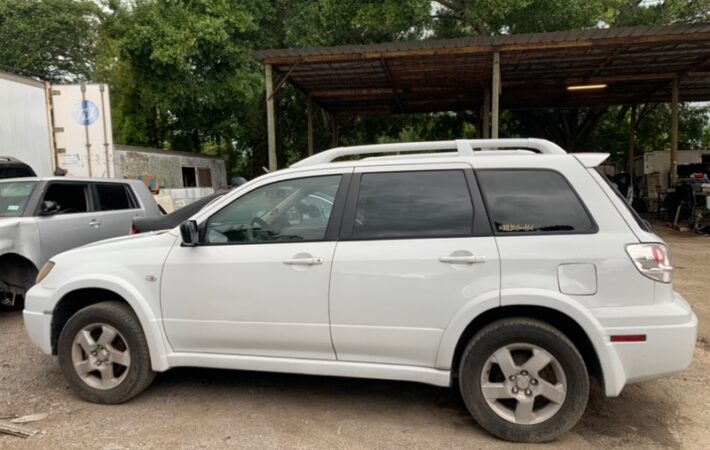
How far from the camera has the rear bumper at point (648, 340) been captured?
111 inches

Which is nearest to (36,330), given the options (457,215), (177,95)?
(457,215)

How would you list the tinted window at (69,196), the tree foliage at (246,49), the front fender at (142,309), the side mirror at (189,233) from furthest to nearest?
the tree foliage at (246,49) < the tinted window at (69,196) < the front fender at (142,309) < the side mirror at (189,233)

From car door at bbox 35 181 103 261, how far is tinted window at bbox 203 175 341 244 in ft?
12.2

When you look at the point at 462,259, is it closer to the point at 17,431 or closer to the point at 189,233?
the point at 189,233

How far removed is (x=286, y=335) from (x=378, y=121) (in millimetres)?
23006

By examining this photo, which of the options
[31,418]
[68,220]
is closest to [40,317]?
[31,418]

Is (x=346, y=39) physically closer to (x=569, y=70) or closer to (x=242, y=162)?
(x=569, y=70)

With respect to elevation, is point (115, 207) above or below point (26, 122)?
below

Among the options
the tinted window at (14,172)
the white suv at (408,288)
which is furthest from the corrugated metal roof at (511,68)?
the white suv at (408,288)

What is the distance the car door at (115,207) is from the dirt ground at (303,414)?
2.99 metres

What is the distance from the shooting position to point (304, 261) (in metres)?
3.21

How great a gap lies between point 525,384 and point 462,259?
2.77 feet

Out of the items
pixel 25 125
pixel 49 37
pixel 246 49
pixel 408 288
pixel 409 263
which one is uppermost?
pixel 49 37

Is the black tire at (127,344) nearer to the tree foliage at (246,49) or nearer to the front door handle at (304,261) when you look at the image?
the front door handle at (304,261)
